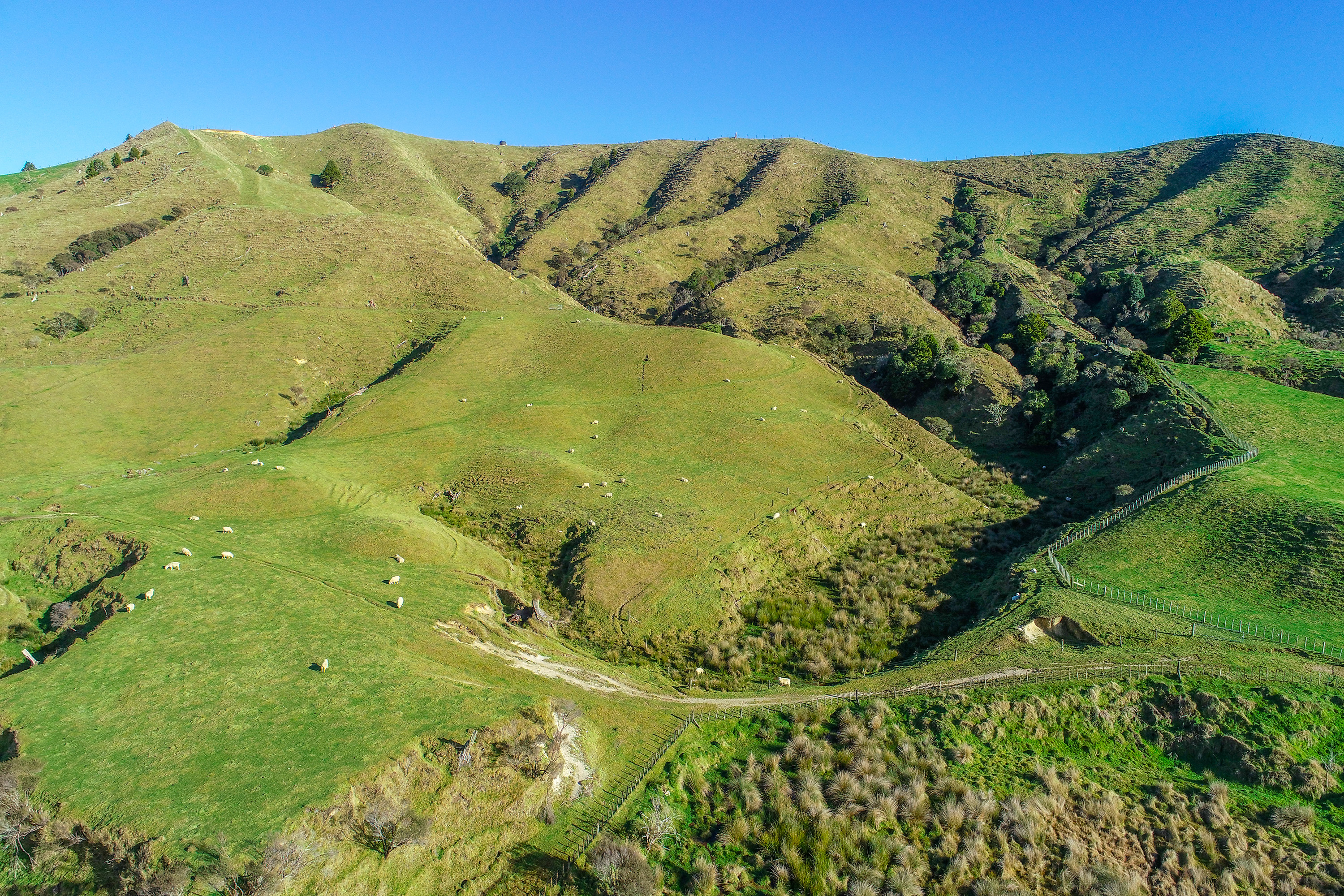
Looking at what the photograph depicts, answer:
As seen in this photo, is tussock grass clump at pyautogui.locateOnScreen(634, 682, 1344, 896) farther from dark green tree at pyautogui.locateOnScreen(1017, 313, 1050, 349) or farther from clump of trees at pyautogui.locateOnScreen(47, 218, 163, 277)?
clump of trees at pyautogui.locateOnScreen(47, 218, 163, 277)

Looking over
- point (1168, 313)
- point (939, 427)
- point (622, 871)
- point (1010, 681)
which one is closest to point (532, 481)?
point (622, 871)

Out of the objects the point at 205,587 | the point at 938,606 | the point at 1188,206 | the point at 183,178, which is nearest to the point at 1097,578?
the point at 938,606

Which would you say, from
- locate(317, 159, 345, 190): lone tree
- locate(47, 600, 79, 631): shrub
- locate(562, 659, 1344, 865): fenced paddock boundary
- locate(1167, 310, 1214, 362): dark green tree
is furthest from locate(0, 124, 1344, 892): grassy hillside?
locate(317, 159, 345, 190): lone tree

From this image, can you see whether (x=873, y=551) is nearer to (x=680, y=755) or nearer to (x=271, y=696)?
(x=680, y=755)

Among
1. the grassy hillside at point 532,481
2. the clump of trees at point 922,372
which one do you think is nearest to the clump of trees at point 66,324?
the grassy hillside at point 532,481

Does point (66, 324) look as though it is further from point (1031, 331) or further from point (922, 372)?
point (1031, 331)

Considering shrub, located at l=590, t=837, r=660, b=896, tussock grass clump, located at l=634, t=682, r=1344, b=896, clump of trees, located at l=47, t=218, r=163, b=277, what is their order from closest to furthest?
shrub, located at l=590, t=837, r=660, b=896 → tussock grass clump, located at l=634, t=682, r=1344, b=896 → clump of trees, located at l=47, t=218, r=163, b=277
